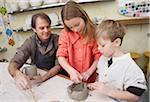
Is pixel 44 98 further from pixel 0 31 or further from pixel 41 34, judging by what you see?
pixel 0 31

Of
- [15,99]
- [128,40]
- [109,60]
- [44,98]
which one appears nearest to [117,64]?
[109,60]

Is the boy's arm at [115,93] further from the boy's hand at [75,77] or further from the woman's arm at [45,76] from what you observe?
the woman's arm at [45,76]

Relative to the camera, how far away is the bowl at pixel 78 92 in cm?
81

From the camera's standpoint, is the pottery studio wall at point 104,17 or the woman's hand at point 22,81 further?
the pottery studio wall at point 104,17

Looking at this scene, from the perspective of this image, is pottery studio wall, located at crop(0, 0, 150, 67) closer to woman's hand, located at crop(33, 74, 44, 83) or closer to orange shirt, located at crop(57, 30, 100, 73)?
orange shirt, located at crop(57, 30, 100, 73)

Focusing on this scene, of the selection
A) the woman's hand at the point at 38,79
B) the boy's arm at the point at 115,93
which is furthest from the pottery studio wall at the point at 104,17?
the boy's arm at the point at 115,93

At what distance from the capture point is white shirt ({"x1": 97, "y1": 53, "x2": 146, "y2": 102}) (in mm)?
766

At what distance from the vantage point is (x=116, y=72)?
2.76 ft

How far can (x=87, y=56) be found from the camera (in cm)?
116

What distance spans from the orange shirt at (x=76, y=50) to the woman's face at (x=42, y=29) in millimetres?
95

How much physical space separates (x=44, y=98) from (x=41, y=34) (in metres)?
0.45

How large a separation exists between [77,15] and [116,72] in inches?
14.1

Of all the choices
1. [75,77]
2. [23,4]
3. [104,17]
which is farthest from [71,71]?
[23,4]

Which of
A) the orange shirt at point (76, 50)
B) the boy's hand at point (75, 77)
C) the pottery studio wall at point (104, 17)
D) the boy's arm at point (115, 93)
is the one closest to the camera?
the boy's arm at point (115, 93)
